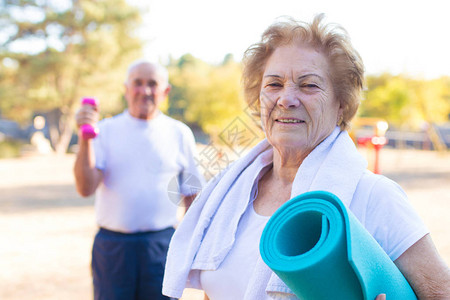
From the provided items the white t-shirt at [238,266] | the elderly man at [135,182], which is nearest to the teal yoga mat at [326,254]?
the white t-shirt at [238,266]

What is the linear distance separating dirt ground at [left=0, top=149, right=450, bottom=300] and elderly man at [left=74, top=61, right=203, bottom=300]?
1.61ft

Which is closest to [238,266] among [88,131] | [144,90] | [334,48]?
[334,48]

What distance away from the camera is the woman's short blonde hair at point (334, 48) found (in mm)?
1617

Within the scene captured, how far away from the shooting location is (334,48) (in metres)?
1.62

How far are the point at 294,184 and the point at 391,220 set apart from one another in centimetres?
35

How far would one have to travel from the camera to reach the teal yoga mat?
1.03 metres

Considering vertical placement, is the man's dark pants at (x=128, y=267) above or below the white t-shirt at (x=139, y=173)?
below

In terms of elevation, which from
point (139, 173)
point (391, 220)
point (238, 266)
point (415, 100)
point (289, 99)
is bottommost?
point (238, 266)

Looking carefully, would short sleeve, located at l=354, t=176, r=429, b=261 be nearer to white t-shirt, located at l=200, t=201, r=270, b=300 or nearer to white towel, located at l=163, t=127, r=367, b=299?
white towel, located at l=163, t=127, r=367, b=299

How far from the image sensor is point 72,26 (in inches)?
971

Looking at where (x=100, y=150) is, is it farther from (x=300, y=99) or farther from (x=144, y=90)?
(x=300, y=99)

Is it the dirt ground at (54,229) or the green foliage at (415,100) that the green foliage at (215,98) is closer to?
the green foliage at (415,100)

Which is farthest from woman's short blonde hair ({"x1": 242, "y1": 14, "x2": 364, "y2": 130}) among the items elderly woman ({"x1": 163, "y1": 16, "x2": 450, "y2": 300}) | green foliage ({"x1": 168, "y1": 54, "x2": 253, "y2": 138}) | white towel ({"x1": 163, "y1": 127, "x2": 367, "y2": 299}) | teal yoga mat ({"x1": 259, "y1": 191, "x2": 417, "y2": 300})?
green foliage ({"x1": 168, "y1": 54, "x2": 253, "y2": 138})

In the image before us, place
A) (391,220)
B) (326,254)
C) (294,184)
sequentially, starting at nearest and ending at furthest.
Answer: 1. (326,254)
2. (391,220)
3. (294,184)
